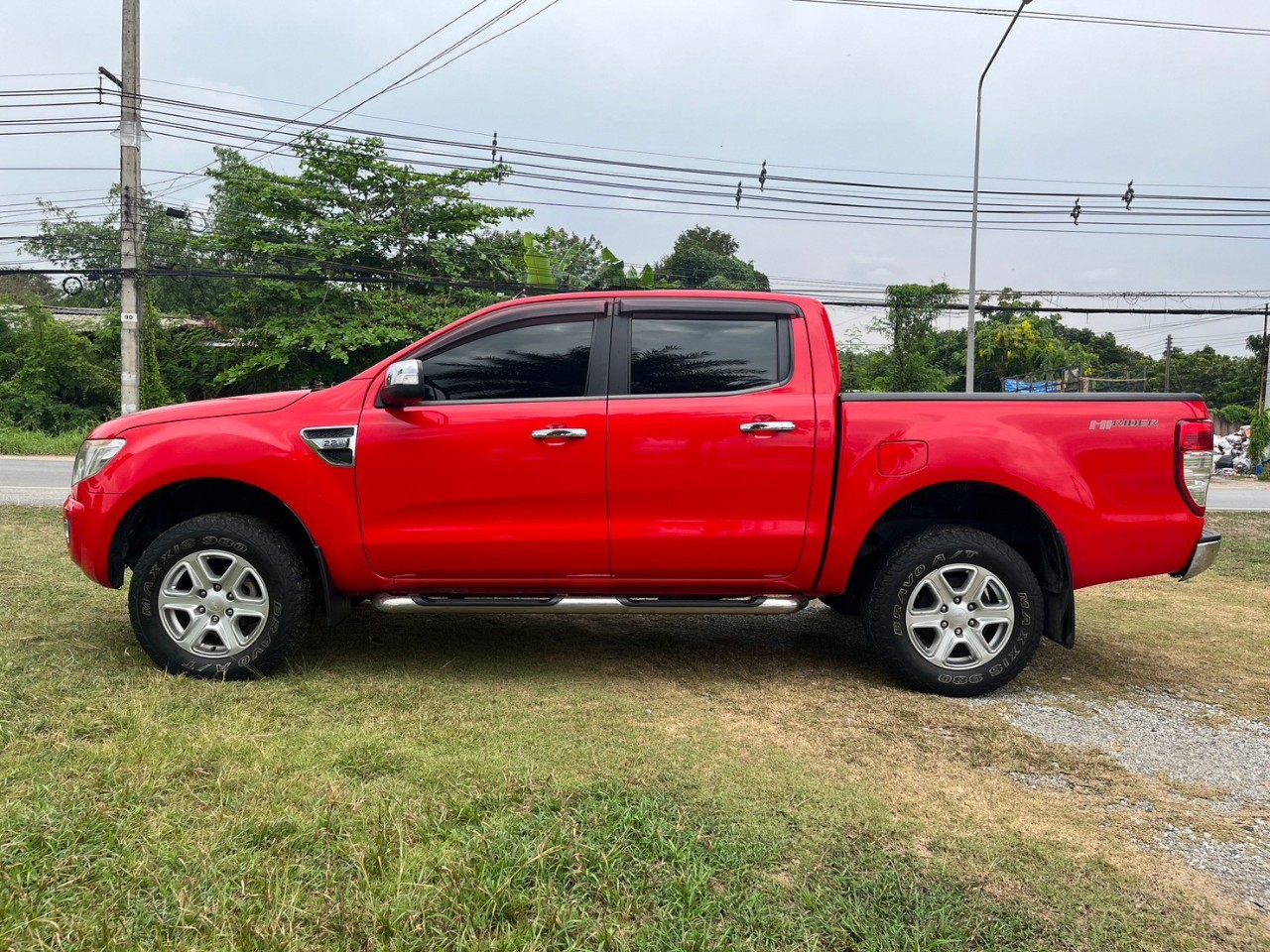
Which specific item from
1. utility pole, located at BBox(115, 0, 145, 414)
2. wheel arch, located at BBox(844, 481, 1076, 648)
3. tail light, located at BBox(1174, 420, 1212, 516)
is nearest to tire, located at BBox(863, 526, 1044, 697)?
wheel arch, located at BBox(844, 481, 1076, 648)

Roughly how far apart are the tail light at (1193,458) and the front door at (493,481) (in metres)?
2.56

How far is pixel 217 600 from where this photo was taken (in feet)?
13.0

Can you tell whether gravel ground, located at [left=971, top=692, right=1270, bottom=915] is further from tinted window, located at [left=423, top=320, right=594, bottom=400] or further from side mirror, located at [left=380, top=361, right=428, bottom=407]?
side mirror, located at [left=380, top=361, right=428, bottom=407]

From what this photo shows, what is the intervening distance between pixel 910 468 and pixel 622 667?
1.69 meters

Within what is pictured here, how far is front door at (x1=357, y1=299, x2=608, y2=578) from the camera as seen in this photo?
3.89 metres

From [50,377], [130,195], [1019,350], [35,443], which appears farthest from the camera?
[1019,350]

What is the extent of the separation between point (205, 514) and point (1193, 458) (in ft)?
15.0

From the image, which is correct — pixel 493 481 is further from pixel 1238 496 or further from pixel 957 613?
pixel 1238 496

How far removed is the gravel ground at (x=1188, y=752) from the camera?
2547mm

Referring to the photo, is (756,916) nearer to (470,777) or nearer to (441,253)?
(470,777)

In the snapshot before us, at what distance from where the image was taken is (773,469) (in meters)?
3.87

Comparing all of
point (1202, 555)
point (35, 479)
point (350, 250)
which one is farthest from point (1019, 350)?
point (1202, 555)

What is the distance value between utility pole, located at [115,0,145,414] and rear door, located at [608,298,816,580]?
1334cm

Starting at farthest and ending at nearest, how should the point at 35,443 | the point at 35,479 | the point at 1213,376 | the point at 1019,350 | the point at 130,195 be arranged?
the point at 1213,376 < the point at 1019,350 < the point at 35,443 < the point at 130,195 < the point at 35,479
